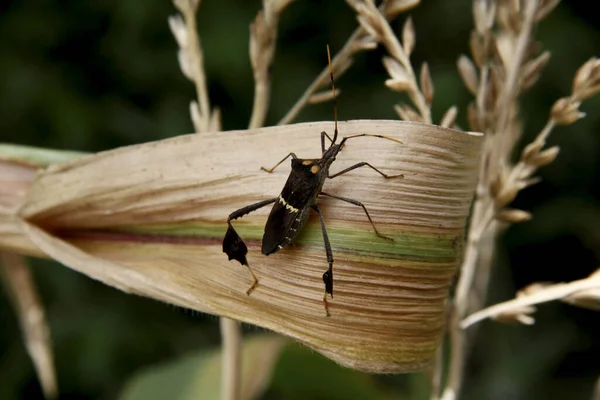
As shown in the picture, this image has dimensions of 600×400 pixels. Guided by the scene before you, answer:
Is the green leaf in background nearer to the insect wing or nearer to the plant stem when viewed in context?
the plant stem

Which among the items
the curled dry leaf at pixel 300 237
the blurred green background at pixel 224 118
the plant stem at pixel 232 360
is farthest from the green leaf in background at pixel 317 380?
the curled dry leaf at pixel 300 237

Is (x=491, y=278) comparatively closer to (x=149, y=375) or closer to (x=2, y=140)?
(x=149, y=375)

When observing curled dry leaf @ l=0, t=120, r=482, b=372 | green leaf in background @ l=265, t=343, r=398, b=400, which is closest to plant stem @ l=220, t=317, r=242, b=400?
curled dry leaf @ l=0, t=120, r=482, b=372

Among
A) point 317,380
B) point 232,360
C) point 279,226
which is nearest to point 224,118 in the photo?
point 317,380

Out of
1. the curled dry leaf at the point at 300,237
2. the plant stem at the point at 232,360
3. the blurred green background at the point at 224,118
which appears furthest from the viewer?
the blurred green background at the point at 224,118

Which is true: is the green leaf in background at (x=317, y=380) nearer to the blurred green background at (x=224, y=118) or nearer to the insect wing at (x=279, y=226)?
the blurred green background at (x=224, y=118)

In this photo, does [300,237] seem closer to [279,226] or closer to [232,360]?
[279,226]
